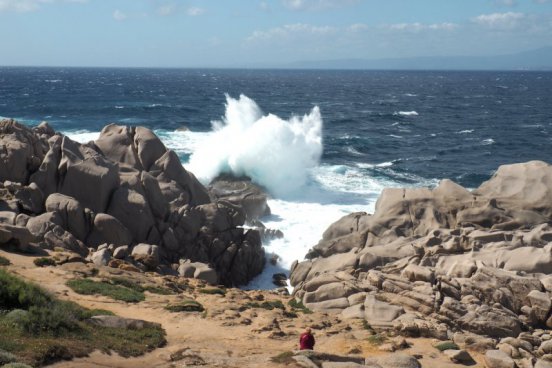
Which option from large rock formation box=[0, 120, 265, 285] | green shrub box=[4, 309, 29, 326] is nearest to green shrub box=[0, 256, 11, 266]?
large rock formation box=[0, 120, 265, 285]

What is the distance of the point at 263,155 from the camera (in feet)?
201

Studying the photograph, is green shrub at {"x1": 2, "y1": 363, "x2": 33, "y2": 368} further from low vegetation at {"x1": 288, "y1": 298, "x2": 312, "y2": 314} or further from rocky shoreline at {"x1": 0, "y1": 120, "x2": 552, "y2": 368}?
low vegetation at {"x1": 288, "y1": 298, "x2": 312, "y2": 314}

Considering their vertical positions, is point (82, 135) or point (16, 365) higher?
point (82, 135)

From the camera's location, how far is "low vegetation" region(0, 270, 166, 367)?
621 inches

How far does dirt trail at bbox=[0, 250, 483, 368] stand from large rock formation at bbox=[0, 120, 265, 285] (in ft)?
16.2

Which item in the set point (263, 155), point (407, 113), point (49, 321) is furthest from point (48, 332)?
point (407, 113)

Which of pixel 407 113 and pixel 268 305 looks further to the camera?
pixel 407 113

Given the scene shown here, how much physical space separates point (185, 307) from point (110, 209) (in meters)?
12.2

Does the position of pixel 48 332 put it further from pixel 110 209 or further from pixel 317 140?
pixel 317 140

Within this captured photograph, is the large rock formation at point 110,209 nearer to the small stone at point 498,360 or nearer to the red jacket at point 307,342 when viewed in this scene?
the red jacket at point 307,342

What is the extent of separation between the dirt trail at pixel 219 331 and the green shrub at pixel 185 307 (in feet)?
1.08

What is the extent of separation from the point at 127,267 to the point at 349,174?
122 feet

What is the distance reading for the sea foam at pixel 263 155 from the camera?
58031 mm

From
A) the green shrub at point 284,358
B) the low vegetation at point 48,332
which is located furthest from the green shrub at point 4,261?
the green shrub at point 284,358
